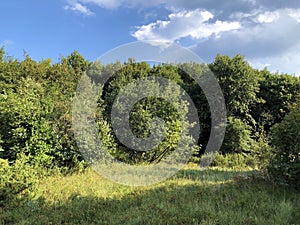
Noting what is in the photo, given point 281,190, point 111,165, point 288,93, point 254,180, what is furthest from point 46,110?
point 288,93

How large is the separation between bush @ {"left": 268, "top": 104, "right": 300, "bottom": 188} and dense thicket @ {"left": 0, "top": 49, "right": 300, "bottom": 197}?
21mm

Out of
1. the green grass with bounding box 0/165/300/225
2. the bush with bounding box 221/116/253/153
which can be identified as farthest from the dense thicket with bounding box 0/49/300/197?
the green grass with bounding box 0/165/300/225

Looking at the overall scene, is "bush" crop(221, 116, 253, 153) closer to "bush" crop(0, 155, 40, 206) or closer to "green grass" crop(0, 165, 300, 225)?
"green grass" crop(0, 165, 300, 225)

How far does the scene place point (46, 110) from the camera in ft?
28.4

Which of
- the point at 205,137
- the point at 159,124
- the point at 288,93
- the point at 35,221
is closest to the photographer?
the point at 35,221

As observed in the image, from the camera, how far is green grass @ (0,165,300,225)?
4648mm

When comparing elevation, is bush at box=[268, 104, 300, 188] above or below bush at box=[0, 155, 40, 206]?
above

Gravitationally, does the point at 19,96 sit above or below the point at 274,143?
above

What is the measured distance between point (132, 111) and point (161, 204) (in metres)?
5.91

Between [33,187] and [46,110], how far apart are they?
3.12m

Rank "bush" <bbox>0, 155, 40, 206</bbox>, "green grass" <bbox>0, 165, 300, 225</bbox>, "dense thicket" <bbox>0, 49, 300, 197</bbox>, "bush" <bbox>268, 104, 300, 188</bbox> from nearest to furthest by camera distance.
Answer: "green grass" <bbox>0, 165, 300, 225</bbox> < "bush" <bbox>0, 155, 40, 206</bbox> < "bush" <bbox>268, 104, 300, 188</bbox> < "dense thicket" <bbox>0, 49, 300, 197</bbox>

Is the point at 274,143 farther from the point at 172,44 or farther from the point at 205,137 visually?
the point at 205,137

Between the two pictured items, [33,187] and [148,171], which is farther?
[148,171]

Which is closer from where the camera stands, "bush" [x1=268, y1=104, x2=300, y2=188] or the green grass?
the green grass
